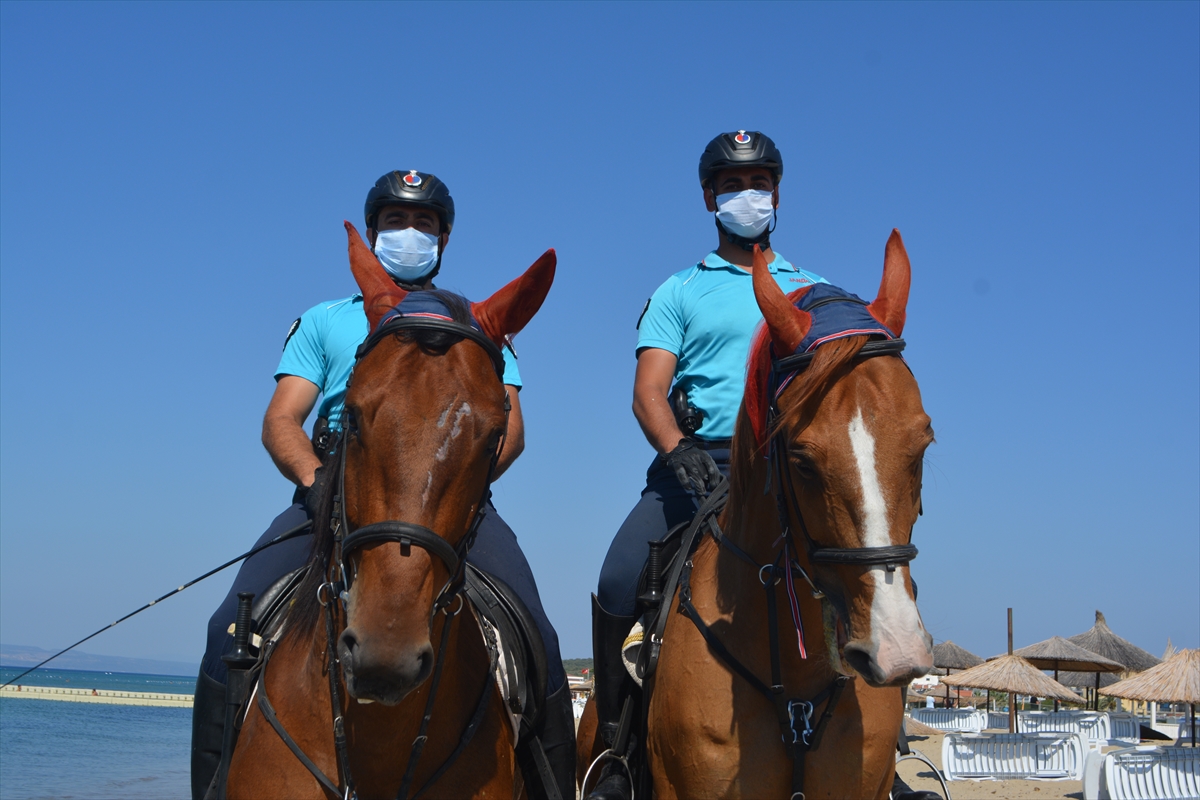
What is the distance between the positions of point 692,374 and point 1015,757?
894 inches

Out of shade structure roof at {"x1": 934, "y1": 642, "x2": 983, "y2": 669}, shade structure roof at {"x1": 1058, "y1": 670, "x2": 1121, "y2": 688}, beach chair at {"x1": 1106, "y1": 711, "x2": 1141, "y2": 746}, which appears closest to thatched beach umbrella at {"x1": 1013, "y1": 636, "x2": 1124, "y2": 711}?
beach chair at {"x1": 1106, "y1": 711, "x2": 1141, "y2": 746}

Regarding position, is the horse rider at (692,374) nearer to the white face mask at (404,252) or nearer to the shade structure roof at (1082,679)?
the white face mask at (404,252)

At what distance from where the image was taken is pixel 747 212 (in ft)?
21.1

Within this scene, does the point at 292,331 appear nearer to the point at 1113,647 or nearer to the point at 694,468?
the point at 694,468

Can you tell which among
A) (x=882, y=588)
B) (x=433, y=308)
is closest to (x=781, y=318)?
(x=882, y=588)

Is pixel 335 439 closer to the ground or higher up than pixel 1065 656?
higher up

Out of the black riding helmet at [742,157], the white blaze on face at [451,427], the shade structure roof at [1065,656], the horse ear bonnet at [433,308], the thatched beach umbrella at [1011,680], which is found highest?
the black riding helmet at [742,157]

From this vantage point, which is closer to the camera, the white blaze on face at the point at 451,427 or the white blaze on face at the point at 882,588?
the white blaze on face at the point at 882,588

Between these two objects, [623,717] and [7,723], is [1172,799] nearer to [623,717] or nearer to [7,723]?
[623,717]

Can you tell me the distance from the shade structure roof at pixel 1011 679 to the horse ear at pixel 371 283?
2932 cm

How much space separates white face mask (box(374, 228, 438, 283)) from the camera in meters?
6.02

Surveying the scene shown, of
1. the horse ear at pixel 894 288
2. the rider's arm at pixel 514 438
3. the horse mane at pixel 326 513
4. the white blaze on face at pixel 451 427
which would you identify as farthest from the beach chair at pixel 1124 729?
the white blaze on face at pixel 451 427

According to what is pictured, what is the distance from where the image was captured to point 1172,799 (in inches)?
698

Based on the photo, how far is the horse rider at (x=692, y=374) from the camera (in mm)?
5527
